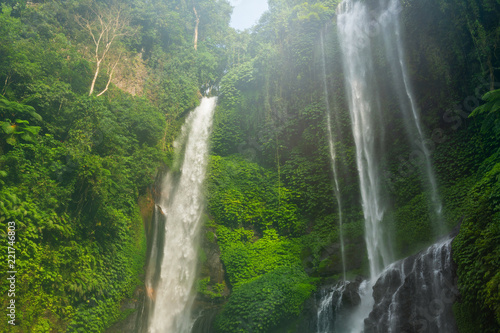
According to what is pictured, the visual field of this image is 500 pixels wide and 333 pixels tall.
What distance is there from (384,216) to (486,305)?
5.78m

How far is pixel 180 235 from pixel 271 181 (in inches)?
176

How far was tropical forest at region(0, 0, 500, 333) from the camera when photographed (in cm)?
733

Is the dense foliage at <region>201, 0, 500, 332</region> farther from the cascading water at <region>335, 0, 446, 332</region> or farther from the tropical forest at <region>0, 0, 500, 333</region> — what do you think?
the cascading water at <region>335, 0, 446, 332</region>

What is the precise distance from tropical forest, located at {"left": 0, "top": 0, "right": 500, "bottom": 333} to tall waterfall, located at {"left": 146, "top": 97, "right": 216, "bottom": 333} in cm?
6

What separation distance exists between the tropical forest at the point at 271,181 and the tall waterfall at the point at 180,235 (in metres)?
0.06

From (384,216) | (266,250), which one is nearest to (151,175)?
(266,250)

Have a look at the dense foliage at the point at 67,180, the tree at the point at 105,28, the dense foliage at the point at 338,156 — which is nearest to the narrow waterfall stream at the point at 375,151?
the dense foliage at the point at 338,156

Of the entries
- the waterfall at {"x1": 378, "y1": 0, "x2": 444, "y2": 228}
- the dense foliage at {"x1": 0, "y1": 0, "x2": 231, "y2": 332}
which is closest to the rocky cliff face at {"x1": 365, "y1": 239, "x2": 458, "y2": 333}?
the waterfall at {"x1": 378, "y1": 0, "x2": 444, "y2": 228}

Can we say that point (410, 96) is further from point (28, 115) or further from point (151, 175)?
point (28, 115)

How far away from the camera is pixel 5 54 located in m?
9.14

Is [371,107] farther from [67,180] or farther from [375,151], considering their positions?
[67,180]

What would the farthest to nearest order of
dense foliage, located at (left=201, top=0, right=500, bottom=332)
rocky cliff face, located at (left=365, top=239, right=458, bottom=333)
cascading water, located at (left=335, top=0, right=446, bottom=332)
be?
cascading water, located at (left=335, top=0, right=446, bottom=332), dense foliage, located at (left=201, top=0, right=500, bottom=332), rocky cliff face, located at (left=365, top=239, right=458, bottom=333)

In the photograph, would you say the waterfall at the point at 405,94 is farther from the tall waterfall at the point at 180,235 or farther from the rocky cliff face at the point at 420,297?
the tall waterfall at the point at 180,235

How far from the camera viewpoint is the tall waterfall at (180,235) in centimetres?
1055
